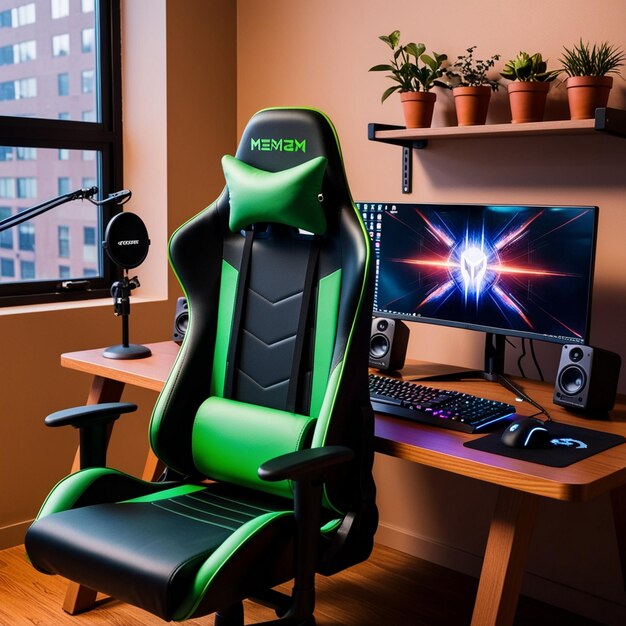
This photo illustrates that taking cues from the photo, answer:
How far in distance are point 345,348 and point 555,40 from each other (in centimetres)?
117

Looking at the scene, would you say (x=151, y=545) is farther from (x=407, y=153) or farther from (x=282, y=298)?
(x=407, y=153)

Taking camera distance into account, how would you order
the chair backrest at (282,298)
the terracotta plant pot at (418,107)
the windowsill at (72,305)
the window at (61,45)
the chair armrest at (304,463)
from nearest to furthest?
the chair armrest at (304,463) < the chair backrest at (282,298) < the terracotta plant pot at (418,107) < the windowsill at (72,305) < the window at (61,45)

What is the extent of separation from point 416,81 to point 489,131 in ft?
1.18

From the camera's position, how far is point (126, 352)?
8.35ft

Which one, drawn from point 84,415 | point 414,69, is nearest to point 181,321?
point 84,415

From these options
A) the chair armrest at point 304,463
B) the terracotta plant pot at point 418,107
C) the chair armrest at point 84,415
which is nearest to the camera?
the chair armrest at point 304,463

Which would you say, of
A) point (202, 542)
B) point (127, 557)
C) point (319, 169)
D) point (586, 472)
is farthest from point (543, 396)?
point (127, 557)

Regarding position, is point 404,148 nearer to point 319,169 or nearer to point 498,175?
point 498,175

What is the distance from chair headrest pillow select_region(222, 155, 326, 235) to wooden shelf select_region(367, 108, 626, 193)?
0.68 meters

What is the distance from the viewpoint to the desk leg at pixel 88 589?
2.49m

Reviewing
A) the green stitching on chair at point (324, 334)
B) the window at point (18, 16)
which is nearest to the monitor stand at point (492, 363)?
the green stitching on chair at point (324, 334)

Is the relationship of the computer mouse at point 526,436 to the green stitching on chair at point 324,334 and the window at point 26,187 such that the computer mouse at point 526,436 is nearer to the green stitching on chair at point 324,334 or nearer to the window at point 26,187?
the green stitching on chair at point 324,334

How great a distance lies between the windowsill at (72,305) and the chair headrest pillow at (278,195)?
1.17m

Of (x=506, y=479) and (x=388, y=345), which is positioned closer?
(x=506, y=479)
